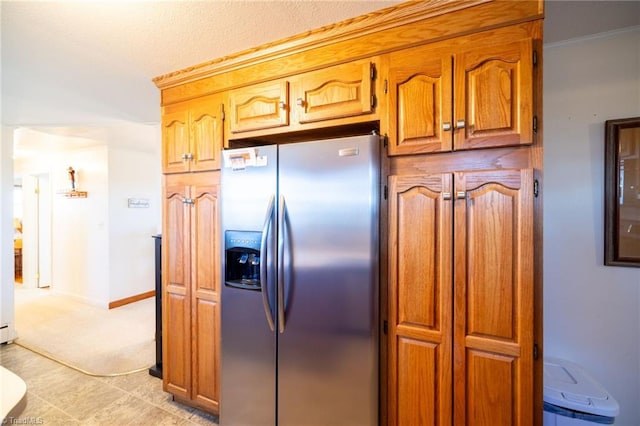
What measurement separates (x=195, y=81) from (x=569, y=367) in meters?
2.80

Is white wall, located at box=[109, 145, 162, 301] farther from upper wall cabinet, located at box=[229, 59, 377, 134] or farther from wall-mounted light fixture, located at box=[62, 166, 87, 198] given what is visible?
upper wall cabinet, located at box=[229, 59, 377, 134]

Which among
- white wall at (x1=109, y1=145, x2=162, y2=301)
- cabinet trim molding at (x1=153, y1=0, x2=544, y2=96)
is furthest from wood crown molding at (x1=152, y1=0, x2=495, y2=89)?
white wall at (x1=109, y1=145, x2=162, y2=301)

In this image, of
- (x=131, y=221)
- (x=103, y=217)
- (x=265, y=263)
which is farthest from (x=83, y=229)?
(x=265, y=263)

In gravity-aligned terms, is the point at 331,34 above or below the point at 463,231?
above

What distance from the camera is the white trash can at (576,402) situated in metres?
1.33

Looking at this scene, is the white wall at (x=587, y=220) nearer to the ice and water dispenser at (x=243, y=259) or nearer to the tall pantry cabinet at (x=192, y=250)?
the ice and water dispenser at (x=243, y=259)

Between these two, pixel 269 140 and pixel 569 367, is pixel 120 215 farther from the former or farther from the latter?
pixel 569 367

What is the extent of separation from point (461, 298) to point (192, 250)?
1.61m

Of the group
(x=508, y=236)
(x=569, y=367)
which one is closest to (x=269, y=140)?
(x=508, y=236)

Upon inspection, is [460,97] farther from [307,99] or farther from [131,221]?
[131,221]

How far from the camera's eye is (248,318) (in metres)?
1.66

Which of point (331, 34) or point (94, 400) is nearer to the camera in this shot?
→ point (331, 34)

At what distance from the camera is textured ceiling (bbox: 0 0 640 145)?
1.37m

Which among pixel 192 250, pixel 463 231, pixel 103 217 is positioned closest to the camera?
pixel 463 231
